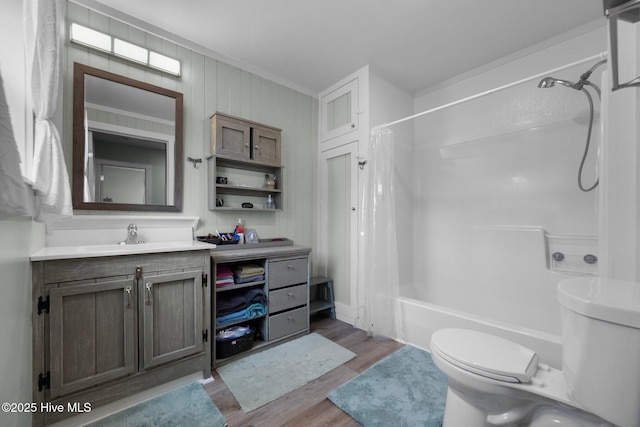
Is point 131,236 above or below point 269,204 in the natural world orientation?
below

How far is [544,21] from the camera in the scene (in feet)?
6.21

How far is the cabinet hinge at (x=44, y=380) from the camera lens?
1.15 metres

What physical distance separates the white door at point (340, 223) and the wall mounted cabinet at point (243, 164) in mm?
580

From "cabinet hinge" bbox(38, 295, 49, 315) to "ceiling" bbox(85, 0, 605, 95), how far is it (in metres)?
1.92

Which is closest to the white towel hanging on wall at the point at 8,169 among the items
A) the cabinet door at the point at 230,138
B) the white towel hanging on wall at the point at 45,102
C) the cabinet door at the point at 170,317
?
the white towel hanging on wall at the point at 45,102

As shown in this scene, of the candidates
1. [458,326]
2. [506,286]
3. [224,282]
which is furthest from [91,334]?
[506,286]

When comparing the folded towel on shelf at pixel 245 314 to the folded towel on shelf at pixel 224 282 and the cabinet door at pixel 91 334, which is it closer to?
the folded towel on shelf at pixel 224 282

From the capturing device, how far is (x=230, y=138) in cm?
217

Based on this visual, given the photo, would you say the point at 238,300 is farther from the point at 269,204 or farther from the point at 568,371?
the point at 568,371

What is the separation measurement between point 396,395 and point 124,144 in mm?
2440

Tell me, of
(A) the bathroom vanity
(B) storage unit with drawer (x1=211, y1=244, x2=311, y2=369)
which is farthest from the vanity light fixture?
(B) storage unit with drawer (x1=211, y1=244, x2=311, y2=369)

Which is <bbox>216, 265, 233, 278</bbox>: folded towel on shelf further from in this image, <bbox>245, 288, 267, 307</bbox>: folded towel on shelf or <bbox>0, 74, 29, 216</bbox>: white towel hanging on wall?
<bbox>0, 74, 29, 216</bbox>: white towel hanging on wall

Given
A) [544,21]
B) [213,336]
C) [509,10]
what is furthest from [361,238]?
[544,21]

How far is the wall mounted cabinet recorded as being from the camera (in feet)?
6.92
